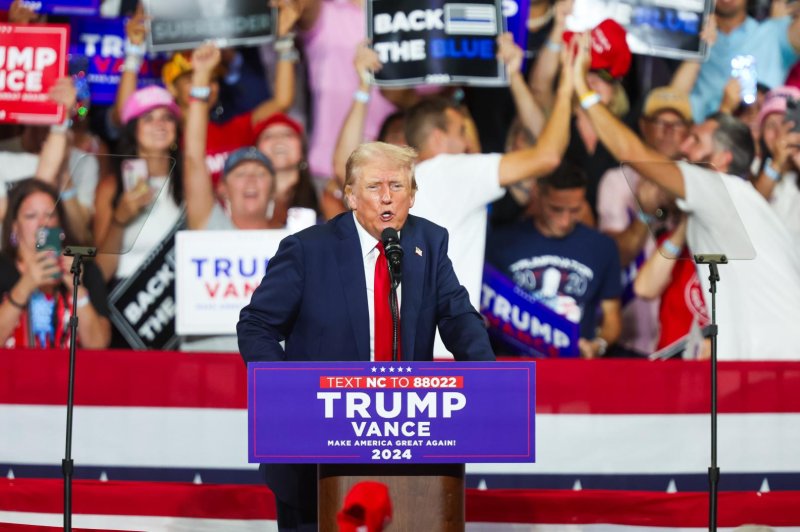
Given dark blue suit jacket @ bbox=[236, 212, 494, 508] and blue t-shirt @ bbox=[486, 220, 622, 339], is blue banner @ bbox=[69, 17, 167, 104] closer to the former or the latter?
blue t-shirt @ bbox=[486, 220, 622, 339]

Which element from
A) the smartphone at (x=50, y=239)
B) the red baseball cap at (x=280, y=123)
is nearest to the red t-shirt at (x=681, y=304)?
the red baseball cap at (x=280, y=123)

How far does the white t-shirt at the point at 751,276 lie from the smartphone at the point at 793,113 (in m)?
0.42

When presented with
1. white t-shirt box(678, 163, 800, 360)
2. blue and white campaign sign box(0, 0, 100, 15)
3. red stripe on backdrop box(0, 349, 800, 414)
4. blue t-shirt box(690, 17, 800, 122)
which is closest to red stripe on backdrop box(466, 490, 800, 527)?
red stripe on backdrop box(0, 349, 800, 414)

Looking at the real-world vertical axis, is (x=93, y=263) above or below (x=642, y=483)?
above

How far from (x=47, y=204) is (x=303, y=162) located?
1.34m

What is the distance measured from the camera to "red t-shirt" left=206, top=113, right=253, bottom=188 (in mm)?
6161

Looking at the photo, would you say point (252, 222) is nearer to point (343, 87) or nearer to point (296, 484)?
point (343, 87)

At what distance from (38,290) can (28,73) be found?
1169 mm

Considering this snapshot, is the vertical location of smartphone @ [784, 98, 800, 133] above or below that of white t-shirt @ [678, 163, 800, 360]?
above

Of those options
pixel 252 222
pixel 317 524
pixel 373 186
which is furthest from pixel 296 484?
pixel 252 222

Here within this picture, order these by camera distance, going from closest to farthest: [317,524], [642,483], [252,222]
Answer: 1. [317,524]
2. [642,483]
3. [252,222]

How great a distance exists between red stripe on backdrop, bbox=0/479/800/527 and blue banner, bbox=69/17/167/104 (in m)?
2.31

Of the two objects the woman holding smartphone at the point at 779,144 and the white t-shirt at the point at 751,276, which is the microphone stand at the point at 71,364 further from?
the woman holding smartphone at the point at 779,144

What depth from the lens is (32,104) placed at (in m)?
6.29
